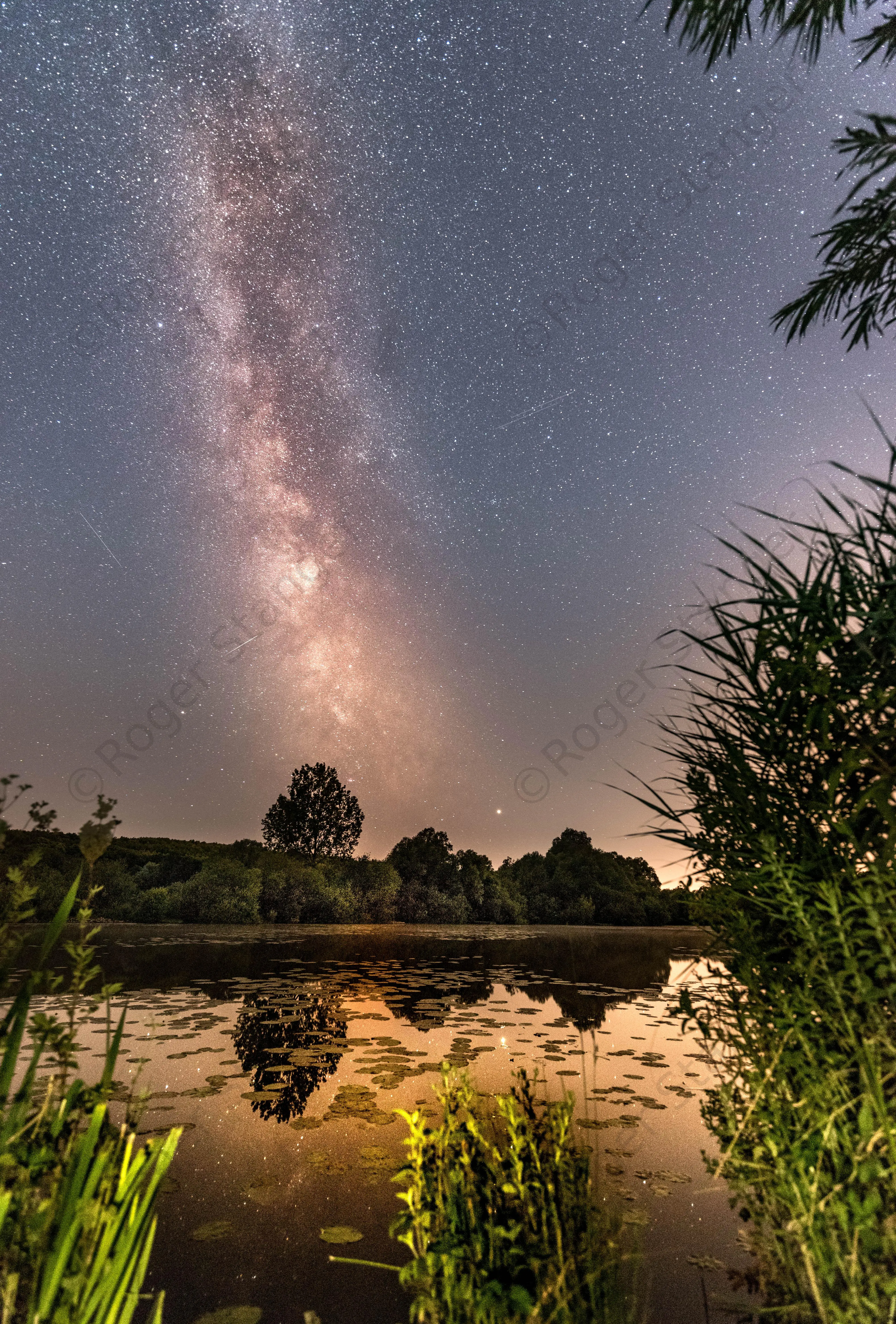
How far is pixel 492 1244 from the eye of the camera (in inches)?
79.7

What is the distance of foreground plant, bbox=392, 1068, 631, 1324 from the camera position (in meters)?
1.95

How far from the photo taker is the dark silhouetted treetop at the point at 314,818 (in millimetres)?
44031

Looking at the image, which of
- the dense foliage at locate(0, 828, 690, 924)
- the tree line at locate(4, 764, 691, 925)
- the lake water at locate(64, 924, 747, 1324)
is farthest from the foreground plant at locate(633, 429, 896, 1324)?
the tree line at locate(4, 764, 691, 925)

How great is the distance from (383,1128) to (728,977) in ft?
9.59

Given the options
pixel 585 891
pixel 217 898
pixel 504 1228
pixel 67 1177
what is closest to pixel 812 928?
pixel 504 1228

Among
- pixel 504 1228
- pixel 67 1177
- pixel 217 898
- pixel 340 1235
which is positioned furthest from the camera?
pixel 217 898

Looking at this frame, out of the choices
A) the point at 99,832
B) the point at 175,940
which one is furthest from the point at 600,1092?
the point at 175,940

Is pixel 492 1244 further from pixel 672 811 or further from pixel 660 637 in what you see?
pixel 660 637

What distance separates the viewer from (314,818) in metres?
44.8

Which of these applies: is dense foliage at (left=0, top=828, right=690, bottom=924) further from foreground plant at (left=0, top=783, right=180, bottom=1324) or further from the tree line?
foreground plant at (left=0, top=783, right=180, bottom=1324)

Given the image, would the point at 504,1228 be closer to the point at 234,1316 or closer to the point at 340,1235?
the point at 234,1316

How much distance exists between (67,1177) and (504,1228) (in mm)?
1268

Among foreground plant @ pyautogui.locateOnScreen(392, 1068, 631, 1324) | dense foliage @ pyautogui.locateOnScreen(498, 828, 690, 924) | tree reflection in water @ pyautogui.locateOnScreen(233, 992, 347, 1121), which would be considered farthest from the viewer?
dense foliage @ pyautogui.locateOnScreen(498, 828, 690, 924)

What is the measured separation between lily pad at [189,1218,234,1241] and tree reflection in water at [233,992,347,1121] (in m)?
1.43
